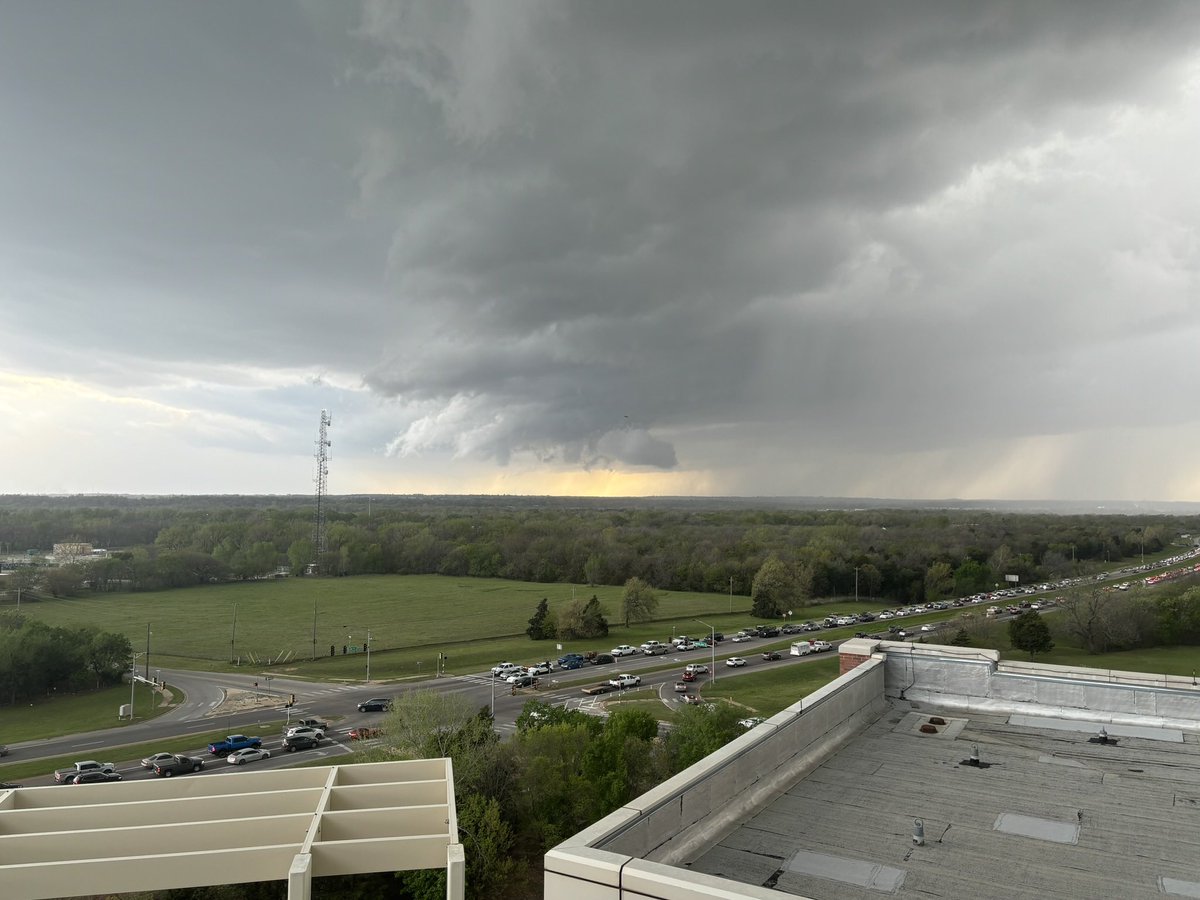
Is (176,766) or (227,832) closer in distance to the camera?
(227,832)

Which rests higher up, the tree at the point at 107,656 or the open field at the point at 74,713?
the tree at the point at 107,656

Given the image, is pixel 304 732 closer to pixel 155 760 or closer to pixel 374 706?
pixel 155 760

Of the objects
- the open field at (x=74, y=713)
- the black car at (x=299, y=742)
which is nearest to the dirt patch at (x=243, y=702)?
the open field at (x=74, y=713)

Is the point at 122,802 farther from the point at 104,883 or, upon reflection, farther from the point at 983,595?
the point at 983,595

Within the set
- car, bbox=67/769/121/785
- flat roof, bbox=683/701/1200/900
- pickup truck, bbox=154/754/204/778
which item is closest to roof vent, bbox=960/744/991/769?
flat roof, bbox=683/701/1200/900

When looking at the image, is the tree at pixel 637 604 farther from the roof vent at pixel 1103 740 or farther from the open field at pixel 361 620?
the roof vent at pixel 1103 740

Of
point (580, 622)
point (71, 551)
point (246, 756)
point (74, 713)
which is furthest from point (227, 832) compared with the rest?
point (71, 551)

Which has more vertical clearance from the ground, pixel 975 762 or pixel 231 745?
pixel 975 762
